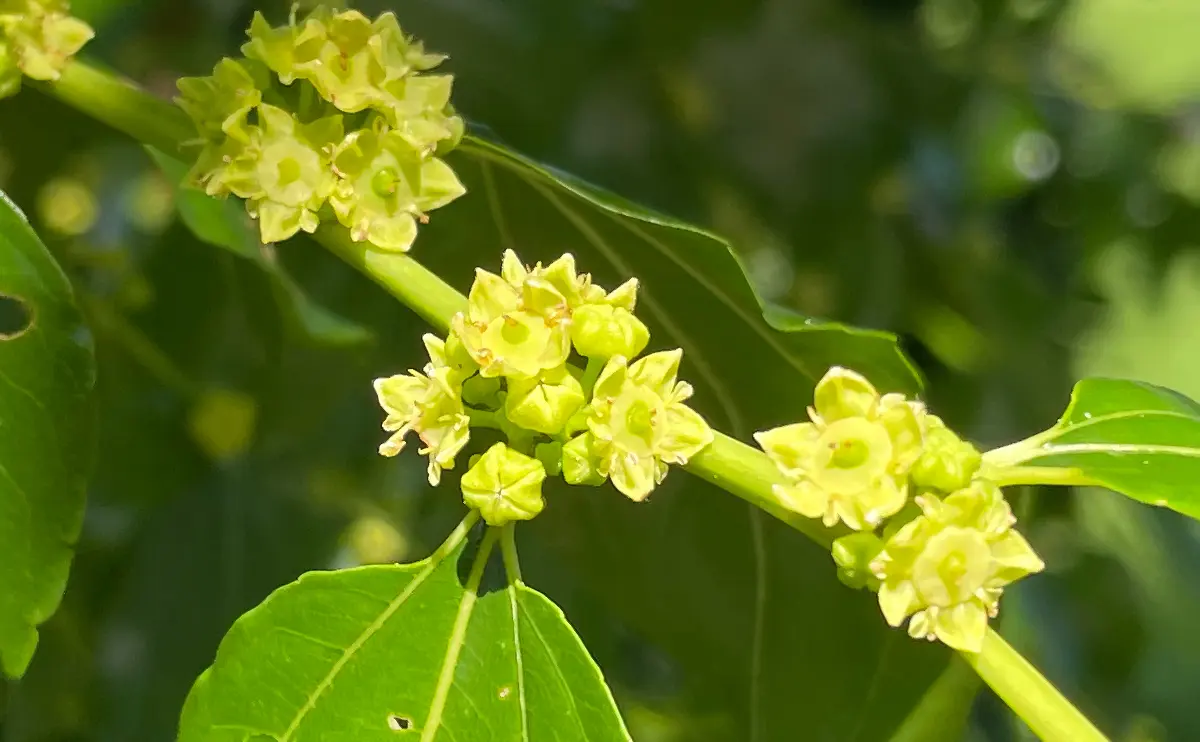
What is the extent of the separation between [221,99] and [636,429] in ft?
0.87

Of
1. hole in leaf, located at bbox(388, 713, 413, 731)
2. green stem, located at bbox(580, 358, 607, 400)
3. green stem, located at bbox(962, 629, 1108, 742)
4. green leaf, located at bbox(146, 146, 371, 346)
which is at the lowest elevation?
hole in leaf, located at bbox(388, 713, 413, 731)

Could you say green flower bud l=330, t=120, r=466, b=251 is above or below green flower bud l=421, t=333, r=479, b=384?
above

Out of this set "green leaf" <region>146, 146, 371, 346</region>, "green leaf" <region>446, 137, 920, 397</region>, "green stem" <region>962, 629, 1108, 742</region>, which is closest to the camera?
"green stem" <region>962, 629, 1108, 742</region>

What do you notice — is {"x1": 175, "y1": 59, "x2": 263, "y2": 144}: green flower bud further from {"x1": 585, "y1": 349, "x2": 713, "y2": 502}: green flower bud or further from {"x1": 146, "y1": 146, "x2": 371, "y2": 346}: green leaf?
{"x1": 585, "y1": 349, "x2": 713, "y2": 502}: green flower bud

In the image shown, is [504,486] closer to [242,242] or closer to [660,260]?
[660,260]

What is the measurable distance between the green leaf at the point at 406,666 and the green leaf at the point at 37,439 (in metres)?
0.11

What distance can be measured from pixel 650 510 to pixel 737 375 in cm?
15

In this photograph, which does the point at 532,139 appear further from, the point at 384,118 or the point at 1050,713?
the point at 1050,713

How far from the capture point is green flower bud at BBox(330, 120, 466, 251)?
21.4 inches

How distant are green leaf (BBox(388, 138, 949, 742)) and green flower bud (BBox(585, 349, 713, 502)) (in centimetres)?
10

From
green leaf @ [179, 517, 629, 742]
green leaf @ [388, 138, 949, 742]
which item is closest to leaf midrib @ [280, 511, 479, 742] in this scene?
green leaf @ [179, 517, 629, 742]

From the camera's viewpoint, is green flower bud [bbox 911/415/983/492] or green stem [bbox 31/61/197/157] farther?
green stem [bbox 31/61/197/157]

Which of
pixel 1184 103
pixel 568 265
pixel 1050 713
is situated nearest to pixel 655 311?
pixel 568 265

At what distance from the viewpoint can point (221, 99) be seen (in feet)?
1.84
